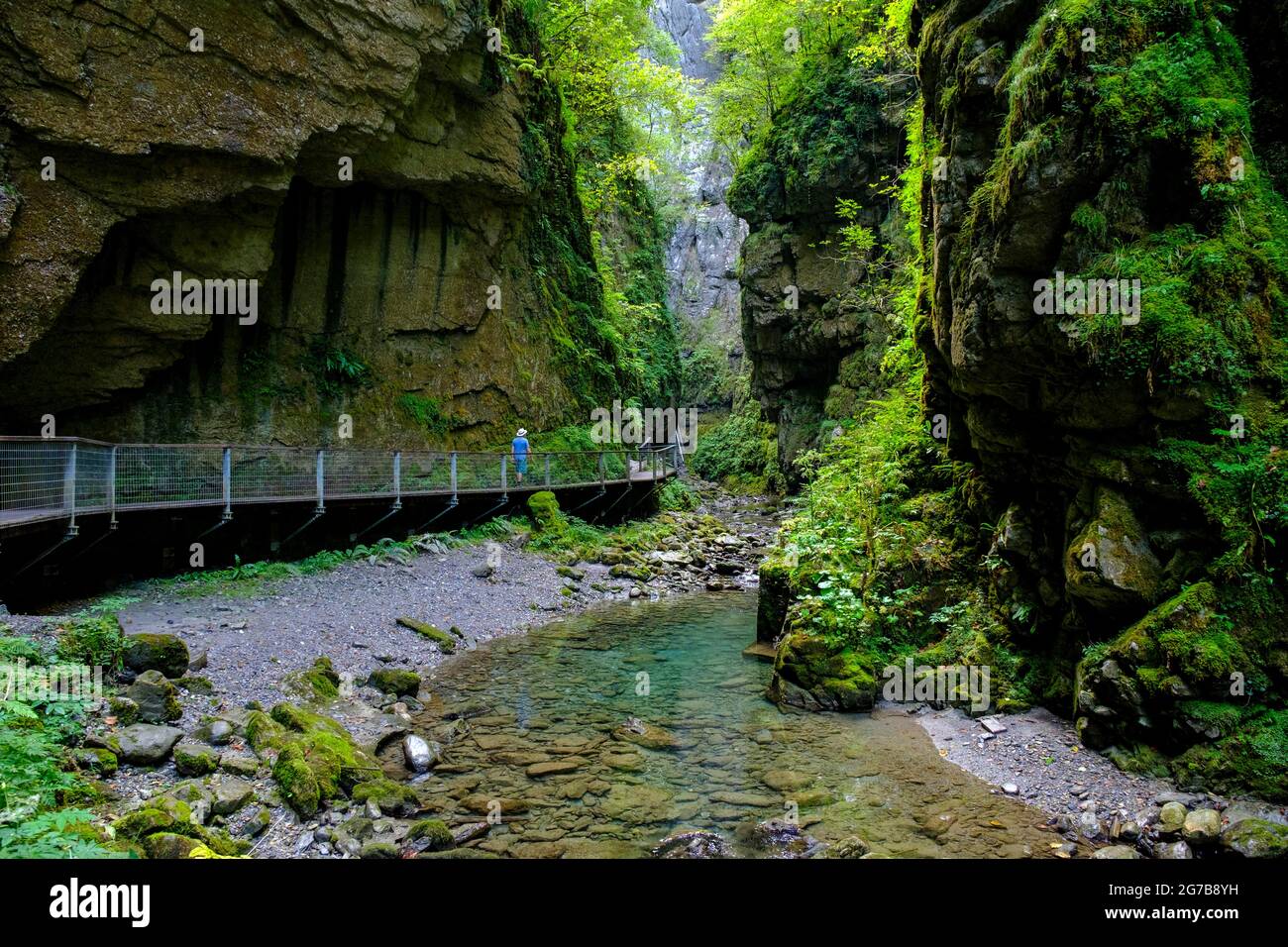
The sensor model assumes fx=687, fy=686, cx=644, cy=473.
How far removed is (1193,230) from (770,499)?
89.4 ft

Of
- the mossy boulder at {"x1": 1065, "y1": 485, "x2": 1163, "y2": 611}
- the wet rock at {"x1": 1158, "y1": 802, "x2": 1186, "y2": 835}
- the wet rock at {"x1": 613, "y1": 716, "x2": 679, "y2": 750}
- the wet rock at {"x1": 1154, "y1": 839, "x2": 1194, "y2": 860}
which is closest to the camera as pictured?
the wet rock at {"x1": 1154, "y1": 839, "x2": 1194, "y2": 860}

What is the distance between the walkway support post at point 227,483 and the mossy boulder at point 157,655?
13.6 feet

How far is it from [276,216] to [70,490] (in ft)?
22.0

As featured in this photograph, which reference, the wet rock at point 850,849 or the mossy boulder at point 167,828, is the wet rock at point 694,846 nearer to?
the wet rock at point 850,849

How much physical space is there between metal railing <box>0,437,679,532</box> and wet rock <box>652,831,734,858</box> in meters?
7.76

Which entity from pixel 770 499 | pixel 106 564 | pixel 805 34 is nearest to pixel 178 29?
pixel 106 564

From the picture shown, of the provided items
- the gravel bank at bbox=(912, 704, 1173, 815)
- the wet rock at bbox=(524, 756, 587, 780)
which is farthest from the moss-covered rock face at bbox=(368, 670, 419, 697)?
the gravel bank at bbox=(912, 704, 1173, 815)

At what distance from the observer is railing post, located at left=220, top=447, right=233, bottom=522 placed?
1102cm

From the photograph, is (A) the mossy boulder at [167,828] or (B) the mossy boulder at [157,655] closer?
(A) the mossy boulder at [167,828]

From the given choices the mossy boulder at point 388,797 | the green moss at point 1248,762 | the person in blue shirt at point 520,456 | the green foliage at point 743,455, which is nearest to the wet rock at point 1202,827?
the green moss at point 1248,762

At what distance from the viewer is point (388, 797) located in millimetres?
5996

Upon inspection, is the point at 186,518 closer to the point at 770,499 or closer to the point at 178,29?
the point at 178,29

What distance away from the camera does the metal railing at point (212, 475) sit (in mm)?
8320

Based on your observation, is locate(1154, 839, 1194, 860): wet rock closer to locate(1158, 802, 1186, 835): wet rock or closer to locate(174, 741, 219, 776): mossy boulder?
locate(1158, 802, 1186, 835): wet rock
